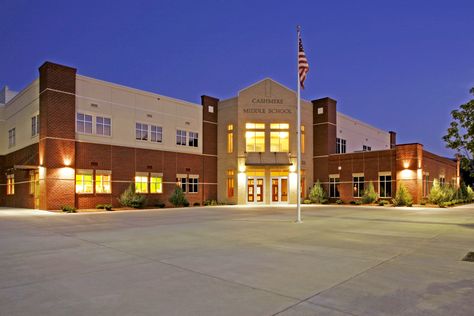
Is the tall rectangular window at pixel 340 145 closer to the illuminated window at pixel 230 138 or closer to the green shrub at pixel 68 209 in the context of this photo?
the illuminated window at pixel 230 138

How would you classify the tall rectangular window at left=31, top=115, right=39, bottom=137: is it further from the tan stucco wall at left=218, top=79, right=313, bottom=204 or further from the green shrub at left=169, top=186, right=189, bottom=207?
the tan stucco wall at left=218, top=79, right=313, bottom=204

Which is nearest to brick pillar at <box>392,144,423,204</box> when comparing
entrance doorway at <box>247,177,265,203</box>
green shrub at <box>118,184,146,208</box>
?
entrance doorway at <box>247,177,265,203</box>

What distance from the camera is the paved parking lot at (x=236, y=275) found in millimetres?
5215

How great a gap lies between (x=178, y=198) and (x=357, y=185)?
1876 cm

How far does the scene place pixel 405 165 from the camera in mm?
34250

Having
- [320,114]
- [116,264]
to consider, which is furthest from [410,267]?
[320,114]

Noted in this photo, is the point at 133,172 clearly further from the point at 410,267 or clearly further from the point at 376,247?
the point at 410,267

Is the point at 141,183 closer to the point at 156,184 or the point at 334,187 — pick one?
the point at 156,184

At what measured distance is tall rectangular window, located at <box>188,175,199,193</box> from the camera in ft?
120

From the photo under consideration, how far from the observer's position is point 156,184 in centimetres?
3359

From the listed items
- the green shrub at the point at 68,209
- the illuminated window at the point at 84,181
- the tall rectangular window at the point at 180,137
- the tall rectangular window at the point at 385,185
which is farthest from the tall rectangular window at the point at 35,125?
the tall rectangular window at the point at 385,185

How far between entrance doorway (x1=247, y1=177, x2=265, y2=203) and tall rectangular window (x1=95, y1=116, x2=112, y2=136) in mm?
14554

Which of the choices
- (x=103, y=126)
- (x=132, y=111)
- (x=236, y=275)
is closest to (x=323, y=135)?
(x=132, y=111)

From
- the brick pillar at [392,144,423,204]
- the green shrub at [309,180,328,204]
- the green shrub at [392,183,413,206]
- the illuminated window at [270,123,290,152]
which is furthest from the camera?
the green shrub at [309,180,328,204]
